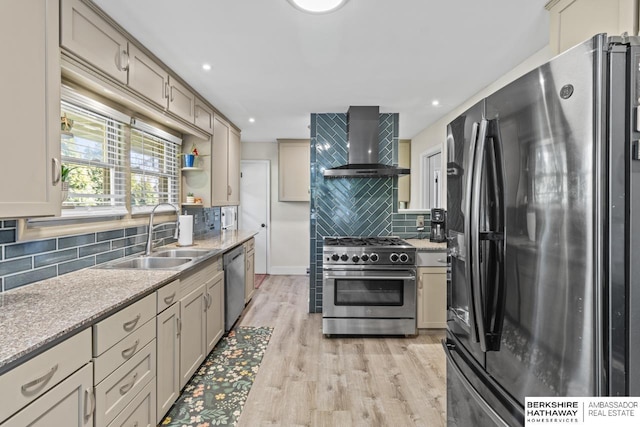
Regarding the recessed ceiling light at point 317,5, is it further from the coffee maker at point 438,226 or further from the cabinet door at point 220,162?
the coffee maker at point 438,226

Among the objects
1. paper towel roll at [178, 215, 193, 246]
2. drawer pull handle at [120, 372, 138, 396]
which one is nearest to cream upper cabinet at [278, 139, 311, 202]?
paper towel roll at [178, 215, 193, 246]

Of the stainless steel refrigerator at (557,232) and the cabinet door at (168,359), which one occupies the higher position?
the stainless steel refrigerator at (557,232)

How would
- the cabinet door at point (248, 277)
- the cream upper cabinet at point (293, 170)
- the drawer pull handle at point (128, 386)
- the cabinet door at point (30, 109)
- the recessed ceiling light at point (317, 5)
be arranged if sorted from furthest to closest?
1. the cream upper cabinet at point (293, 170)
2. the cabinet door at point (248, 277)
3. the recessed ceiling light at point (317, 5)
4. the drawer pull handle at point (128, 386)
5. the cabinet door at point (30, 109)

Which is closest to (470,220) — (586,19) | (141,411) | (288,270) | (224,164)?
(586,19)

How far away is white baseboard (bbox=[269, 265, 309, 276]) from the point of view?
5.71 m

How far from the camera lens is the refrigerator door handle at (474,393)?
971mm

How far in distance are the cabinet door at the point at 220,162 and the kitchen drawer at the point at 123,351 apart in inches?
81.5

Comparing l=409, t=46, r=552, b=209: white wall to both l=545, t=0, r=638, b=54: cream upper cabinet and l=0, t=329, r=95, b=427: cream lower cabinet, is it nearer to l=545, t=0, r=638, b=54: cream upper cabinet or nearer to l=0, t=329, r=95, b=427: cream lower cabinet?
l=545, t=0, r=638, b=54: cream upper cabinet

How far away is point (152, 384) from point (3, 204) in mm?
1137

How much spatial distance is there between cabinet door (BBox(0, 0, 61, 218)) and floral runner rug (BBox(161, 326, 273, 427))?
147cm

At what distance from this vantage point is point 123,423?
1.43 meters

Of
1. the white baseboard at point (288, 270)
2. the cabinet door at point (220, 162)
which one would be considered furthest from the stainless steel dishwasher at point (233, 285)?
the white baseboard at point (288, 270)

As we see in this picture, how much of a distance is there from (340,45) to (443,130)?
7.91 ft

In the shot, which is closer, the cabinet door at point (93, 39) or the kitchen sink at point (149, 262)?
the cabinet door at point (93, 39)
